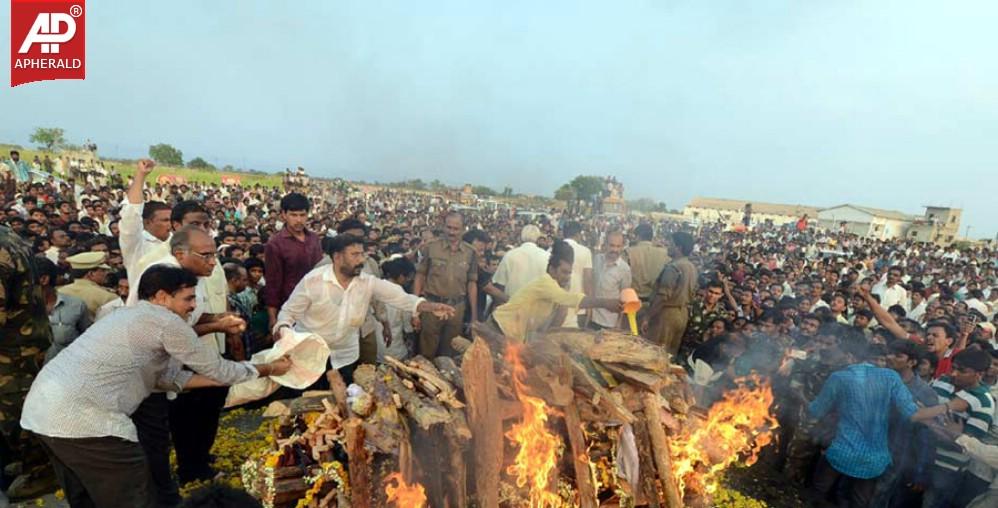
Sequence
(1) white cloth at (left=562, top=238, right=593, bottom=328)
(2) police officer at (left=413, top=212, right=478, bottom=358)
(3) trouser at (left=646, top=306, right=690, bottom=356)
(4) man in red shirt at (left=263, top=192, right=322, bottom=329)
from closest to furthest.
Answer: (4) man in red shirt at (left=263, top=192, right=322, bottom=329)
(1) white cloth at (left=562, top=238, right=593, bottom=328)
(2) police officer at (left=413, top=212, right=478, bottom=358)
(3) trouser at (left=646, top=306, right=690, bottom=356)

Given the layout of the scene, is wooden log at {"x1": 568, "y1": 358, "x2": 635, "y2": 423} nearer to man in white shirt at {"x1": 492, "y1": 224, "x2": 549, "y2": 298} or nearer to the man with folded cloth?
the man with folded cloth

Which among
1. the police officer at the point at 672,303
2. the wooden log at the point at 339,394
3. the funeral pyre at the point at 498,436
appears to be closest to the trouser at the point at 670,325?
the police officer at the point at 672,303

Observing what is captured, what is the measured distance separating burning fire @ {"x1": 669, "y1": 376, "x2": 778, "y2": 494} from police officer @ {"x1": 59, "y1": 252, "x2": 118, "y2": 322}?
19.6 feet

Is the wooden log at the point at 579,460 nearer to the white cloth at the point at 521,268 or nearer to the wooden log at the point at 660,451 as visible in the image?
the wooden log at the point at 660,451

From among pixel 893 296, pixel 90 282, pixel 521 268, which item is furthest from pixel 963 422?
pixel 90 282

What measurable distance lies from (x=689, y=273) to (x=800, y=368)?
6.34ft

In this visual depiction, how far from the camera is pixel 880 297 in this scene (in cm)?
1027

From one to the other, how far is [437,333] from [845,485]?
16.6 feet

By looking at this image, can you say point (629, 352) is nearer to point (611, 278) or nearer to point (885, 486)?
point (885, 486)

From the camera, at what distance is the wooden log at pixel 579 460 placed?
337 cm

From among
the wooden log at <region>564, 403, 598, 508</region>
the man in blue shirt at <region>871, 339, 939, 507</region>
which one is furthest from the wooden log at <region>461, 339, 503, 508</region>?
the man in blue shirt at <region>871, 339, 939, 507</region>

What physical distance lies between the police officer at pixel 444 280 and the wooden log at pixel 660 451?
368cm

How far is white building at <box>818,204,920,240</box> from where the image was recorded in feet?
186

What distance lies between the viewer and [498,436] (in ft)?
10.4
